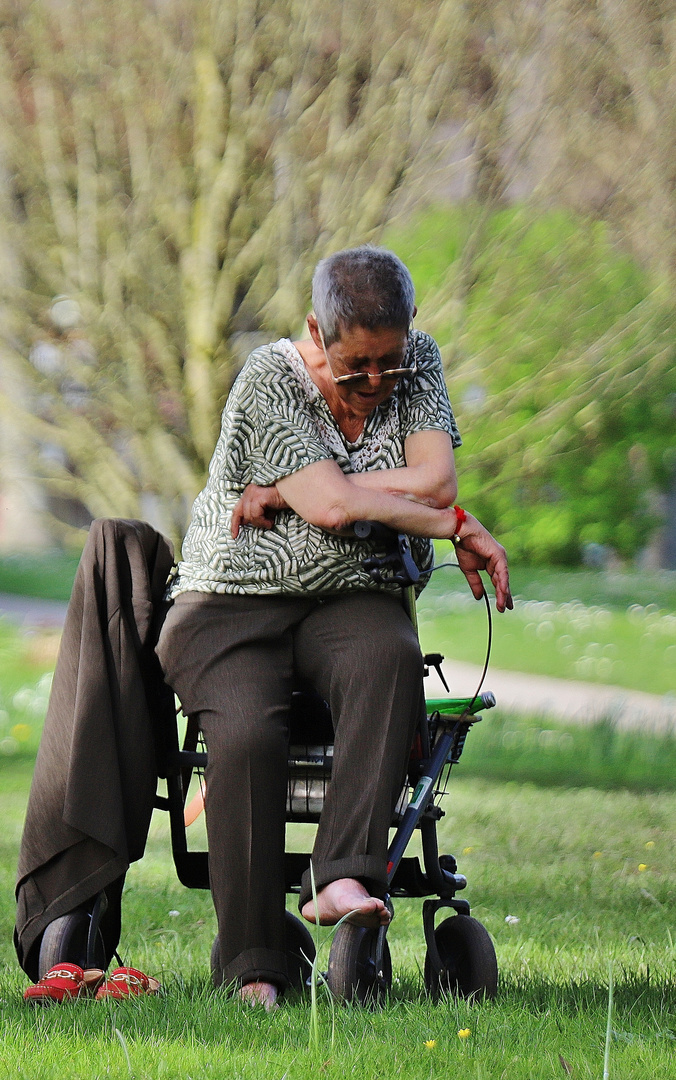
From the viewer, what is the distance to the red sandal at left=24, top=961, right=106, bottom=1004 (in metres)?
2.45

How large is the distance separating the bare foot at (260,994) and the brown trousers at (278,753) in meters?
0.02

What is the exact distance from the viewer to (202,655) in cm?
258

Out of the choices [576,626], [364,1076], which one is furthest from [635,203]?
[364,1076]

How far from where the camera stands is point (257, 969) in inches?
95.1

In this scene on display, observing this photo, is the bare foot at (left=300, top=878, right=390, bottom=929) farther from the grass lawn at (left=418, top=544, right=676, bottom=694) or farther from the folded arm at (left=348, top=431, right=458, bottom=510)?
the grass lawn at (left=418, top=544, right=676, bottom=694)

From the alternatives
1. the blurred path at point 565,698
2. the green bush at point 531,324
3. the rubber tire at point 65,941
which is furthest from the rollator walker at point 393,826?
the blurred path at point 565,698

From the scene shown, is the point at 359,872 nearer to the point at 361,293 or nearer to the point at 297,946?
the point at 297,946

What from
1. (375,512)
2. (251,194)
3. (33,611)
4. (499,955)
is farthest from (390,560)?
(33,611)

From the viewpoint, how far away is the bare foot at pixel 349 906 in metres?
2.28

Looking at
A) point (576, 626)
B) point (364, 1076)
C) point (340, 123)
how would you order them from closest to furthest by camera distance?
point (364, 1076) < point (340, 123) < point (576, 626)

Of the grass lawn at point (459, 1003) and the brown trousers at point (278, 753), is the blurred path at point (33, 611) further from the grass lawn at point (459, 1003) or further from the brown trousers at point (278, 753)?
the brown trousers at point (278, 753)

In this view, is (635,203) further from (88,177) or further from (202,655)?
(202,655)

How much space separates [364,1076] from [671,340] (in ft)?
21.1

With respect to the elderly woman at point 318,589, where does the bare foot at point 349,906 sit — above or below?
below
